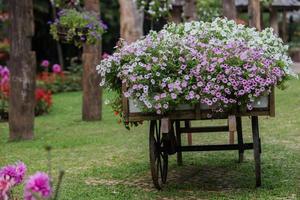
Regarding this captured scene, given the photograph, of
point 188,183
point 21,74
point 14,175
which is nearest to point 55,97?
point 21,74

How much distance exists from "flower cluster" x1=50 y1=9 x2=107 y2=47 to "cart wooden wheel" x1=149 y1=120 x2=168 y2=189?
5.87 m

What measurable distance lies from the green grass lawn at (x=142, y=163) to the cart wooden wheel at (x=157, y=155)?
0.45ft

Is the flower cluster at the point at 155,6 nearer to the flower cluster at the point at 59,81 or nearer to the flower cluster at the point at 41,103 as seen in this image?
the flower cluster at the point at 41,103

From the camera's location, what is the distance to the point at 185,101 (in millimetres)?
6039

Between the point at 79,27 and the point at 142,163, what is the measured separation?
502cm

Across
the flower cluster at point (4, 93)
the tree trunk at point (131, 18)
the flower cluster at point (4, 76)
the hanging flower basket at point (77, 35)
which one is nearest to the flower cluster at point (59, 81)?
the flower cluster at point (4, 76)

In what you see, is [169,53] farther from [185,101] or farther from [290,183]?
[290,183]

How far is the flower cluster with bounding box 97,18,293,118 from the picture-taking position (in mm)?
5965

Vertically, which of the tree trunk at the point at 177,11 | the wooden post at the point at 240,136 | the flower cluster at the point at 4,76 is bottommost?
the wooden post at the point at 240,136

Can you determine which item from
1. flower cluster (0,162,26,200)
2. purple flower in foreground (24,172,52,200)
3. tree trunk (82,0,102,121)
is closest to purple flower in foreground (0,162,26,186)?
flower cluster (0,162,26,200)

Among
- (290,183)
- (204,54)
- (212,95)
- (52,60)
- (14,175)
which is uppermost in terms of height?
(52,60)

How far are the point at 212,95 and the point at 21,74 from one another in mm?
5883

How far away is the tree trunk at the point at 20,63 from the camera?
11070 mm

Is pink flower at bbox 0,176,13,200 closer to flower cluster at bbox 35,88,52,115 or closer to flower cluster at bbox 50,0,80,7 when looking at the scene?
flower cluster at bbox 50,0,80,7
